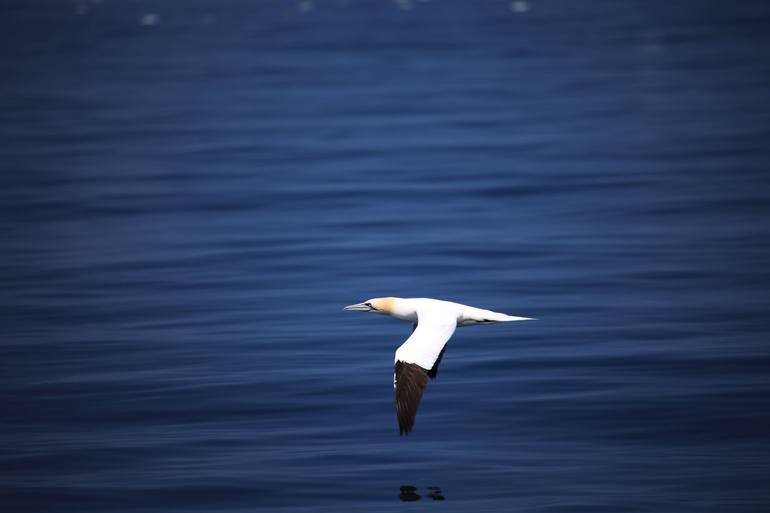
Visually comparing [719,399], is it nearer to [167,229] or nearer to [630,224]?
[630,224]

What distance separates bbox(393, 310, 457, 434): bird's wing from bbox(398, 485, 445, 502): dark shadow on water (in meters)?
0.62

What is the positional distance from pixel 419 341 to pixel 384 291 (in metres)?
7.11

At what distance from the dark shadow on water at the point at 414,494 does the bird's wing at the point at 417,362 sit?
62 centimetres

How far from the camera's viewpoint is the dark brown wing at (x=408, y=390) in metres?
12.8

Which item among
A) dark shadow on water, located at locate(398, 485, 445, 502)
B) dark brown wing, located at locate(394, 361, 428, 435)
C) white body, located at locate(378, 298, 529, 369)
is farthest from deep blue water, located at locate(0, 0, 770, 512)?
white body, located at locate(378, 298, 529, 369)

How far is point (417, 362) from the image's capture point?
13.4 m

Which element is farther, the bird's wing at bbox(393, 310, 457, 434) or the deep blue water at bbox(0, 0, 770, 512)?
the deep blue water at bbox(0, 0, 770, 512)

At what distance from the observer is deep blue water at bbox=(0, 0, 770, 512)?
14008 millimetres

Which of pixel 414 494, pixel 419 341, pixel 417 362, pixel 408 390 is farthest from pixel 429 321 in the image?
pixel 414 494

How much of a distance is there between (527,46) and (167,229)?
34.9m

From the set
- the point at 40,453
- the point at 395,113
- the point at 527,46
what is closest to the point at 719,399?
the point at 40,453

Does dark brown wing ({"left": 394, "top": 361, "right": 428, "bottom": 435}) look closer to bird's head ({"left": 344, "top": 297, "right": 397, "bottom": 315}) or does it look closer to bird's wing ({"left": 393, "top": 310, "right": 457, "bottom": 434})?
bird's wing ({"left": 393, "top": 310, "right": 457, "bottom": 434})

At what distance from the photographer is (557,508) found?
12.9 meters

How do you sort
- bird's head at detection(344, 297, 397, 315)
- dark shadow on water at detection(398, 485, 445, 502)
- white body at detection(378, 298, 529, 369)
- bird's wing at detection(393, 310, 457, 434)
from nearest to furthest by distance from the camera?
bird's wing at detection(393, 310, 457, 434), dark shadow on water at detection(398, 485, 445, 502), white body at detection(378, 298, 529, 369), bird's head at detection(344, 297, 397, 315)
